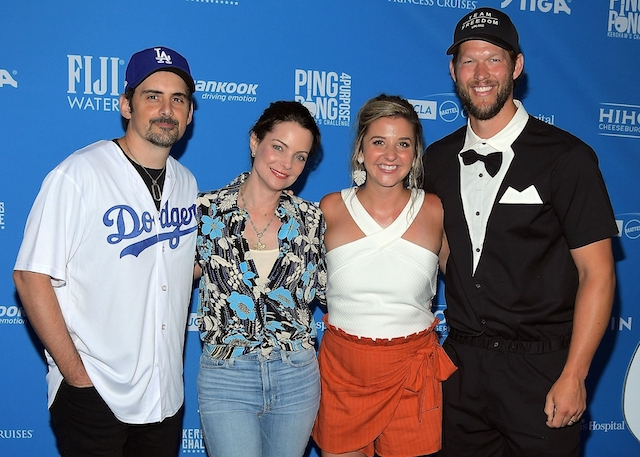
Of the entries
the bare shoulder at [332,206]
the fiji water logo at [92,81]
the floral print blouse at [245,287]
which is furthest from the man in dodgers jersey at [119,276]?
the fiji water logo at [92,81]

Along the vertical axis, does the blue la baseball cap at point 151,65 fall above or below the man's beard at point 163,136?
above

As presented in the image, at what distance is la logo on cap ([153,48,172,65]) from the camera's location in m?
2.13

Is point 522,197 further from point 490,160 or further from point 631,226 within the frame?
point 631,226

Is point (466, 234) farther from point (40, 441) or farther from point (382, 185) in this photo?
point (40, 441)

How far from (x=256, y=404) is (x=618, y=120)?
8.64 feet

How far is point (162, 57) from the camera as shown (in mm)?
2141

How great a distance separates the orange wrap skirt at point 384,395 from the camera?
87.6 inches

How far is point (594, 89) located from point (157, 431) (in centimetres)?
286

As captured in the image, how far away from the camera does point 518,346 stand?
2221 millimetres

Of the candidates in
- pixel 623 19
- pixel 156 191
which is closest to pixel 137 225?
pixel 156 191

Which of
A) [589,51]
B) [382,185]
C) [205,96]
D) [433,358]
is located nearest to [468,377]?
[433,358]

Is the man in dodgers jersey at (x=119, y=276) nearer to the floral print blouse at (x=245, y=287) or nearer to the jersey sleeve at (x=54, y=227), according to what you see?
the jersey sleeve at (x=54, y=227)

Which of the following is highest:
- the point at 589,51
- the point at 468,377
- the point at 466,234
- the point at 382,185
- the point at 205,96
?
the point at 589,51

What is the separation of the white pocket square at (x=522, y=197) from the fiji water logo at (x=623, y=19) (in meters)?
1.72
